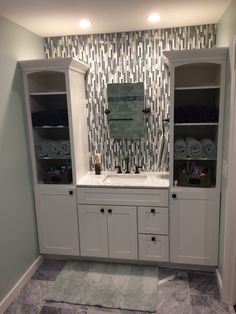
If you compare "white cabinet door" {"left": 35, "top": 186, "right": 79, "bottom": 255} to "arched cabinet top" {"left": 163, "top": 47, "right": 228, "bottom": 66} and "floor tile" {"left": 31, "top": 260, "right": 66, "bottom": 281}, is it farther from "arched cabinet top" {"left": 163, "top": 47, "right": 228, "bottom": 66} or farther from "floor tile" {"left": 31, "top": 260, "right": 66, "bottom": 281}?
"arched cabinet top" {"left": 163, "top": 47, "right": 228, "bottom": 66}

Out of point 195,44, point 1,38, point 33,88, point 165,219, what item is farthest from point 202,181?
point 1,38

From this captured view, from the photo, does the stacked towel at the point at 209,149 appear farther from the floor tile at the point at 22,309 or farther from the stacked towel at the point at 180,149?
the floor tile at the point at 22,309

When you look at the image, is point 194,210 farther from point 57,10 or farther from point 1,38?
point 1,38

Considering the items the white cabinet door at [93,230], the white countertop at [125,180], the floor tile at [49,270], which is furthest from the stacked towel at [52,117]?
the floor tile at [49,270]

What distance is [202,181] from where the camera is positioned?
2631 millimetres

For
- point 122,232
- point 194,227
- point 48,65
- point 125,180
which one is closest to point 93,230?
point 122,232

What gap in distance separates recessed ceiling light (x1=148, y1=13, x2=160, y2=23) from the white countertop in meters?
1.54

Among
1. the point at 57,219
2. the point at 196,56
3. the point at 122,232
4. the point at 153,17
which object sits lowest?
the point at 122,232

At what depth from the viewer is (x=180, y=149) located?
8.61ft

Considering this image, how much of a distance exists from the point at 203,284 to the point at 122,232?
90 cm

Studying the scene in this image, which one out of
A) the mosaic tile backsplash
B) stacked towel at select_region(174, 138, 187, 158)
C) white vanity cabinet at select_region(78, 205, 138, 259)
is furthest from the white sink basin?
stacked towel at select_region(174, 138, 187, 158)

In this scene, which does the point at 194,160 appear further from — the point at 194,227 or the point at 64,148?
the point at 64,148

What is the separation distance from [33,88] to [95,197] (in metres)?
1.30

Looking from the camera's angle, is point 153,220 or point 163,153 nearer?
point 153,220
